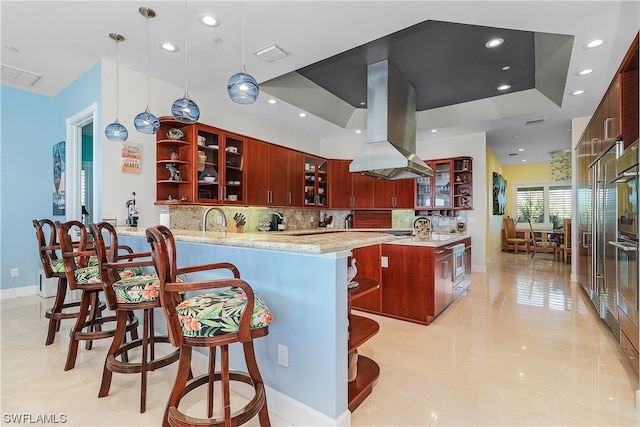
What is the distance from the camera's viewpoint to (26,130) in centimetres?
442

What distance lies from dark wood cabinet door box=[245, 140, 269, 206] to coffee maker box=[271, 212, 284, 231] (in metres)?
0.61

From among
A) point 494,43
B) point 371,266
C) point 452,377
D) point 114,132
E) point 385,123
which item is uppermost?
point 494,43

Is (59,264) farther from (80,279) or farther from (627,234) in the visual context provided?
(627,234)

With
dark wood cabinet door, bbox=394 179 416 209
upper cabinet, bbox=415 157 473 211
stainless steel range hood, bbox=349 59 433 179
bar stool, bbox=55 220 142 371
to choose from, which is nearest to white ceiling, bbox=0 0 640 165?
stainless steel range hood, bbox=349 59 433 179

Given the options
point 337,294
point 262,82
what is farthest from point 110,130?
point 337,294

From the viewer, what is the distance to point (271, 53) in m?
3.24

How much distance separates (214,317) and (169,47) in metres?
3.03

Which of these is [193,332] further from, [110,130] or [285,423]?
[110,130]

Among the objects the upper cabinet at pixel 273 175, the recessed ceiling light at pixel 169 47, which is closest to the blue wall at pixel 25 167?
the recessed ceiling light at pixel 169 47

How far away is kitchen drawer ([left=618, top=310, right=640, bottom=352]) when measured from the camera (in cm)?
220

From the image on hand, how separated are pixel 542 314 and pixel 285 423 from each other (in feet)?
11.2

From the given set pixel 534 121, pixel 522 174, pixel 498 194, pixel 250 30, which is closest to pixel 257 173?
pixel 250 30

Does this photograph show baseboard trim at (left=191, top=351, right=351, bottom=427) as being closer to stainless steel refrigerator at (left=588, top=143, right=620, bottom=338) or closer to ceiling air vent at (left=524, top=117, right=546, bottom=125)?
stainless steel refrigerator at (left=588, top=143, right=620, bottom=338)

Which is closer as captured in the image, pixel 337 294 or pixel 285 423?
pixel 337 294
